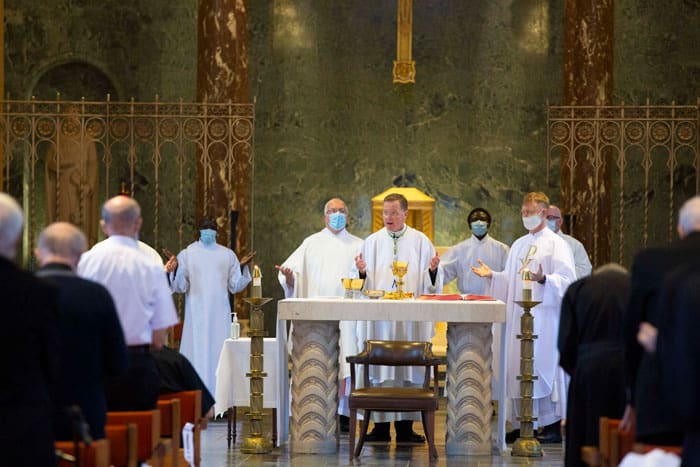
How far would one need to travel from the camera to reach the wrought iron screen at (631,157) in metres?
12.1

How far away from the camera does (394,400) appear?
8.84 metres

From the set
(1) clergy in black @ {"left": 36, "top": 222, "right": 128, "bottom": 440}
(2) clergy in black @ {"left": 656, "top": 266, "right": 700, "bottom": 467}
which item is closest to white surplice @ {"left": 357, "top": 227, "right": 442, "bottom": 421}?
(1) clergy in black @ {"left": 36, "top": 222, "right": 128, "bottom": 440}

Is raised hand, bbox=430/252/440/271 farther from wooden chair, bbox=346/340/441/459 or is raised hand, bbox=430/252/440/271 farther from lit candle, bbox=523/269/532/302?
lit candle, bbox=523/269/532/302

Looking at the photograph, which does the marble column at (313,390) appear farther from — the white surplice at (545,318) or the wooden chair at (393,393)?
the white surplice at (545,318)

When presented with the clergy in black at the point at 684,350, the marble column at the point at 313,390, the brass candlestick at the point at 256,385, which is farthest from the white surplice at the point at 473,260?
the clergy in black at the point at 684,350

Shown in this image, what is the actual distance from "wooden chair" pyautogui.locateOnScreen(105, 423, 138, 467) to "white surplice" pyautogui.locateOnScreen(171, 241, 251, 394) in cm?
610

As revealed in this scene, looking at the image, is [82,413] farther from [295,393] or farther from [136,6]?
[136,6]

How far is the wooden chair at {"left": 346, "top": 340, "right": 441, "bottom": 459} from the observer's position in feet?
29.0

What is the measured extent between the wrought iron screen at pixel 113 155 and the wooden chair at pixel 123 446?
19.9 ft

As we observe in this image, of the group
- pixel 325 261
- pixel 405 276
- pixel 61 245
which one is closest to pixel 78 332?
pixel 61 245

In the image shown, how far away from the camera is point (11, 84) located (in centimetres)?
1540

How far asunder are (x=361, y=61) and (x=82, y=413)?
437 inches

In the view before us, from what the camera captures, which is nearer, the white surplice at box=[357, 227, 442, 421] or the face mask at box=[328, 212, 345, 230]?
the white surplice at box=[357, 227, 442, 421]

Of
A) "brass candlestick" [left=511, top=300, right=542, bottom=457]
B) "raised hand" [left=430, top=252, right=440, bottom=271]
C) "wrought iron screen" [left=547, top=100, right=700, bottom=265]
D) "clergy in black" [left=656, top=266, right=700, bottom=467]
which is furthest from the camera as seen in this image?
"wrought iron screen" [left=547, top=100, right=700, bottom=265]
